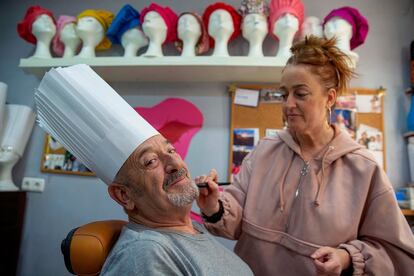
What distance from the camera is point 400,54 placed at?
1796mm

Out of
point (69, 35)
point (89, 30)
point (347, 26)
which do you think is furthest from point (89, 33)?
point (347, 26)

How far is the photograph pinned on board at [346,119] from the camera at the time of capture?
172cm

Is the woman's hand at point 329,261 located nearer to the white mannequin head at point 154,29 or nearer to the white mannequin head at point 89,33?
the white mannequin head at point 154,29

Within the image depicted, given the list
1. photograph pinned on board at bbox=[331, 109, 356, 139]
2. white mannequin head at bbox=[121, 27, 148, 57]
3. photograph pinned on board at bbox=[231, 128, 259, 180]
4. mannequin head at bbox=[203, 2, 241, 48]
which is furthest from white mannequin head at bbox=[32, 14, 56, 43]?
photograph pinned on board at bbox=[331, 109, 356, 139]

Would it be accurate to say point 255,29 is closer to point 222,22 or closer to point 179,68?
point 222,22

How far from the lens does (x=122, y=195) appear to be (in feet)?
2.86

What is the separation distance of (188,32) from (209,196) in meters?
1.12

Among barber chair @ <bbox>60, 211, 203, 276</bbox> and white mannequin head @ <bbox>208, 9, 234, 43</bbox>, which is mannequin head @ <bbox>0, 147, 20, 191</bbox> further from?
white mannequin head @ <bbox>208, 9, 234, 43</bbox>

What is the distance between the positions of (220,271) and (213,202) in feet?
0.88

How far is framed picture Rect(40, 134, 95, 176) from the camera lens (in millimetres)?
1933

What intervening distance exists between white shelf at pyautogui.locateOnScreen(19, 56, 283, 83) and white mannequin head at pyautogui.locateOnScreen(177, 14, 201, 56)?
0.13 m

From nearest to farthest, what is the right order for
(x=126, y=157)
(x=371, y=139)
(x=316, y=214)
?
1. (x=126, y=157)
2. (x=316, y=214)
3. (x=371, y=139)

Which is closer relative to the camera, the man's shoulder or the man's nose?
the man's shoulder

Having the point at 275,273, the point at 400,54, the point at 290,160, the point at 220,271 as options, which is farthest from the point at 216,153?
the point at 400,54
